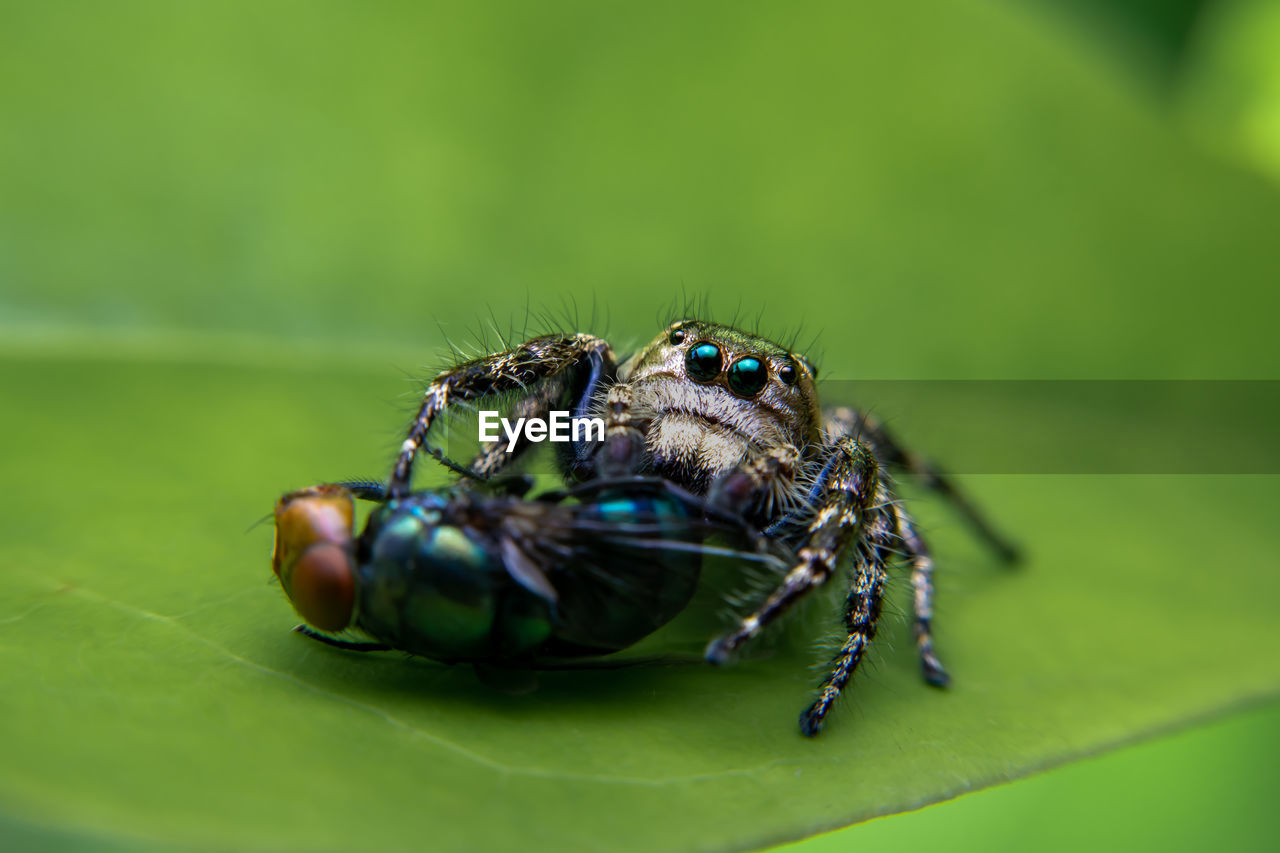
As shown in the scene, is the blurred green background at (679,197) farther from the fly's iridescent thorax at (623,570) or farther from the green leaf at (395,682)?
the fly's iridescent thorax at (623,570)

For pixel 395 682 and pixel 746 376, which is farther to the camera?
pixel 746 376

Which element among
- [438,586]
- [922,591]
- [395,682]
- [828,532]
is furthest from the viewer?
[922,591]

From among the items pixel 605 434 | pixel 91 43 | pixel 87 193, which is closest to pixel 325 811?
pixel 605 434

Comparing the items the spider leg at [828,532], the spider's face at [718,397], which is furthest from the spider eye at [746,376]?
the spider leg at [828,532]

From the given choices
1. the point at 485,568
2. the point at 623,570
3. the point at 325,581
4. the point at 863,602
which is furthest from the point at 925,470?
the point at 325,581

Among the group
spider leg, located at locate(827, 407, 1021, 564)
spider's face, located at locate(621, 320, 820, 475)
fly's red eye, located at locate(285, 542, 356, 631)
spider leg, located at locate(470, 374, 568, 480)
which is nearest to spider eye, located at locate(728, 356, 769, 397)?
spider's face, located at locate(621, 320, 820, 475)

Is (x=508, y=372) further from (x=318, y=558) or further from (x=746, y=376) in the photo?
(x=318, y=558)

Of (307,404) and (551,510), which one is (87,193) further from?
(551,510)
